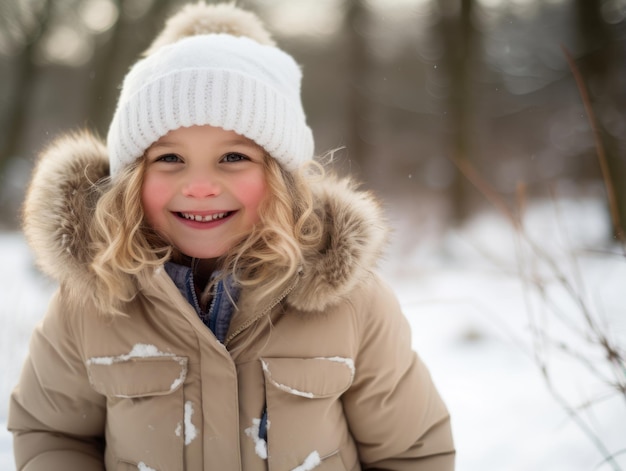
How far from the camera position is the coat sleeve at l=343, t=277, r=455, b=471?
56.3 inches

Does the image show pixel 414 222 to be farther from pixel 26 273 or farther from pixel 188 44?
pixel 188 44

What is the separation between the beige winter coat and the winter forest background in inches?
12.3

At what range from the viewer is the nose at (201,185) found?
4.37 feet

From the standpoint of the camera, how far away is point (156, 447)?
135 centimetres

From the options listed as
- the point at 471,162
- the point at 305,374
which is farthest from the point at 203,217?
the point at 471,162

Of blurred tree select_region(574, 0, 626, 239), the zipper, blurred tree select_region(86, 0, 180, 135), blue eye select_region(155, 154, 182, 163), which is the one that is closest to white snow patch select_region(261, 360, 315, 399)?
the zipper

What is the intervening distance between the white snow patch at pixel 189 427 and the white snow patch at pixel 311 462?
0.92 ft

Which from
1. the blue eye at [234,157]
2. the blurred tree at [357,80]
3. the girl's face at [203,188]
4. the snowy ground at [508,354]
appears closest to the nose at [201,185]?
the girl's face at [203,188]

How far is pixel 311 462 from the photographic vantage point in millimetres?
1365

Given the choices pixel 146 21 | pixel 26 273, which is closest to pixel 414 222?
pixel 146 21

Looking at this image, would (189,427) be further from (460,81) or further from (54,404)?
(460,81)

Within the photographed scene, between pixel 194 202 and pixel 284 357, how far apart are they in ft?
1.57

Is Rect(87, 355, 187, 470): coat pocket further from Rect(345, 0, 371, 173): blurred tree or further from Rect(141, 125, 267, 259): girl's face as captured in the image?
Rect(345, 0, 371, 173): blurred tree

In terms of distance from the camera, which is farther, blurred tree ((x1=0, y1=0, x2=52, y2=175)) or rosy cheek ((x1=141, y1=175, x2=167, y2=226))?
blurred tree ((x1=0, y1=0, x2=52, y2=175))
